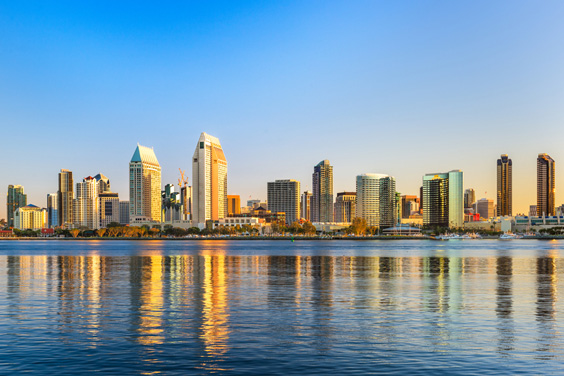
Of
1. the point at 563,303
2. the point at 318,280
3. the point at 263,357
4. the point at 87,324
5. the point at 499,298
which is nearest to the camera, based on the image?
the point at 263,357

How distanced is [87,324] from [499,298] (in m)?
36.3

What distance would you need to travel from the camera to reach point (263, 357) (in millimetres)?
27922

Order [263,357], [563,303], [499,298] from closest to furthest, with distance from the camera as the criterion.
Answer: [263,357] < [563,303] < [499,298]

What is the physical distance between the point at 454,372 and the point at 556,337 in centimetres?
1135

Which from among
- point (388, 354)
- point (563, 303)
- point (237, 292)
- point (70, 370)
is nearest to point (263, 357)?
point (388, 354)

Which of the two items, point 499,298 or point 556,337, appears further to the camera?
point 499,298

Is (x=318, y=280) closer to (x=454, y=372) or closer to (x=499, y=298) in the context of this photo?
(x=499, y=298)

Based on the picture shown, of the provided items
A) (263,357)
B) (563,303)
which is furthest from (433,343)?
(563,303)

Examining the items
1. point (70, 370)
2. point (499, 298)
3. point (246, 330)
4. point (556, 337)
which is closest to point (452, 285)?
point (499, 298)

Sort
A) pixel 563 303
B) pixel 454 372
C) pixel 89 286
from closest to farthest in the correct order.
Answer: pixel 454 372, pixel 563 303, pixel 89 286

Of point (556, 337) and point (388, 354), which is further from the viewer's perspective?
point (556, 337)

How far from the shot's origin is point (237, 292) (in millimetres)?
55844

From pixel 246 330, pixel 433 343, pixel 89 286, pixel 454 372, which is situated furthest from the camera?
pixel 89 286

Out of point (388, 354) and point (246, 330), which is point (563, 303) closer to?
point (388, 354)
